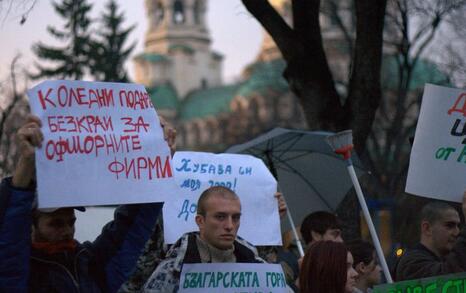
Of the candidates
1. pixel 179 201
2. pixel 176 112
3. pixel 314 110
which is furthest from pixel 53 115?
pixel 176 112

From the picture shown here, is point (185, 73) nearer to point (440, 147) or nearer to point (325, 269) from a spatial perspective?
point (440, 147)

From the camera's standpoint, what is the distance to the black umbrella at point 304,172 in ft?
28.1

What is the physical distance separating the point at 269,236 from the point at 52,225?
242 cm

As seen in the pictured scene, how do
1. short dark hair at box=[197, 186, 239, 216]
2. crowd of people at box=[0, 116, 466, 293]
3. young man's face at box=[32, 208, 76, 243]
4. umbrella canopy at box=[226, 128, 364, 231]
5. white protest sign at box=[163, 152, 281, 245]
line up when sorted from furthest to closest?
umbrella canopy at box=[226, 128, 364, 231] → white protest sign at box=[163, 152, 281, 245] → short dark hair at box=[197, 186, 239, 216] → young man's face at box=[32, 208, 76, 243] → crowd of people at box=[0, 116, 466, 293]

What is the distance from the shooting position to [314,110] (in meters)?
9.87

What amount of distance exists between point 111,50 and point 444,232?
33.1 m

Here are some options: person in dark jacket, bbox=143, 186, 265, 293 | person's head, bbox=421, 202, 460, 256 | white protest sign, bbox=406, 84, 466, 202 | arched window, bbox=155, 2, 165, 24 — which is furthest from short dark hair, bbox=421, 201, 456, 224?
arched window, bbox=155, 2, 165, 24

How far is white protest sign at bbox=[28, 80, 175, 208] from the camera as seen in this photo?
416 centimetres

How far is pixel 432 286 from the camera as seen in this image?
5055mm

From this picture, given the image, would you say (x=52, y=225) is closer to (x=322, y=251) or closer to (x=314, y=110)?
(x=322, y=251)

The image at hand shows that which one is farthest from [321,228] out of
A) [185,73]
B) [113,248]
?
[185,73]

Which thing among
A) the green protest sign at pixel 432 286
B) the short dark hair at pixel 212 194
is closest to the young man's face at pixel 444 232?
the green protest sign at pixel 432 286

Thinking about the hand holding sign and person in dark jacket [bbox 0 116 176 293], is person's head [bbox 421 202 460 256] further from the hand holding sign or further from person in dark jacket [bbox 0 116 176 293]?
the hand holding sign

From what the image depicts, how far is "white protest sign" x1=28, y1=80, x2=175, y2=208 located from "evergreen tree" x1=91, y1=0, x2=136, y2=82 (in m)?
31.8
